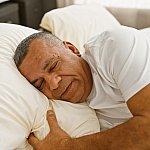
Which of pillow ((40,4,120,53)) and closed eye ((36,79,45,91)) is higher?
closed eye ((36,79,45,91))

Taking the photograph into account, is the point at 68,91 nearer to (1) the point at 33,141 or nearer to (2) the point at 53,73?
(2) the point at 53,73

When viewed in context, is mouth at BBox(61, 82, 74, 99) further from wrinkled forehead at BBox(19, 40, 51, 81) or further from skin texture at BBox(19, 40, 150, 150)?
wrinkled forehead at BBox(19, 40, 51, 81)

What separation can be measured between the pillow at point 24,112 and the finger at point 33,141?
0.02 metres

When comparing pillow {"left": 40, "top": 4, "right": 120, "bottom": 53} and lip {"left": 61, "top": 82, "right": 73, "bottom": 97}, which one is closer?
lip {"left": 61, "top": 82, "right": 73, "bottom": 97}

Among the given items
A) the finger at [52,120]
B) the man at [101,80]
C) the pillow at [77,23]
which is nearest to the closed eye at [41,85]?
the man at [101,80]

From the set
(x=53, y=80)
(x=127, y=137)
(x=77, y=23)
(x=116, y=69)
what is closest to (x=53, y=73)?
(x=53, y=80)

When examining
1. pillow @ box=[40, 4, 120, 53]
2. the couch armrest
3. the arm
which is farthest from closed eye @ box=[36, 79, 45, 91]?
the couch armrest

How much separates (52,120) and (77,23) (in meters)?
1.06

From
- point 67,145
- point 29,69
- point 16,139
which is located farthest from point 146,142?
point 29,69

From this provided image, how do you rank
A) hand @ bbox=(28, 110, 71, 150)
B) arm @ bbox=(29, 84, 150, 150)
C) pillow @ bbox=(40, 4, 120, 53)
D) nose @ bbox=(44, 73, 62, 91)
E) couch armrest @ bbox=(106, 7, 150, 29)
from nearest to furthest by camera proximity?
arm @ bbox=(29, 84, 150, 150)
hand @ bbox=(28, 110, 71, 150)
nose @ bbox=(44, 73, 62, 91)
pillow @ bbox=(40, 4, 120, 53)
couch armrest @ bbox=(106, 7, 150, 29)

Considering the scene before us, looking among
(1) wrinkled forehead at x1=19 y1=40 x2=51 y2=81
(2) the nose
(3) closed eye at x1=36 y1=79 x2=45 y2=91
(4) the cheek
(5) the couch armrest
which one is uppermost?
(1) wrinkled forehead at x1=19 y1=40 x2=51 y2=81

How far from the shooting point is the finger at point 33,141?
3.51ft

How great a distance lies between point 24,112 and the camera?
1056 mm

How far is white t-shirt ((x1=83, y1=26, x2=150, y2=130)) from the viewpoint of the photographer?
1.01 metres
